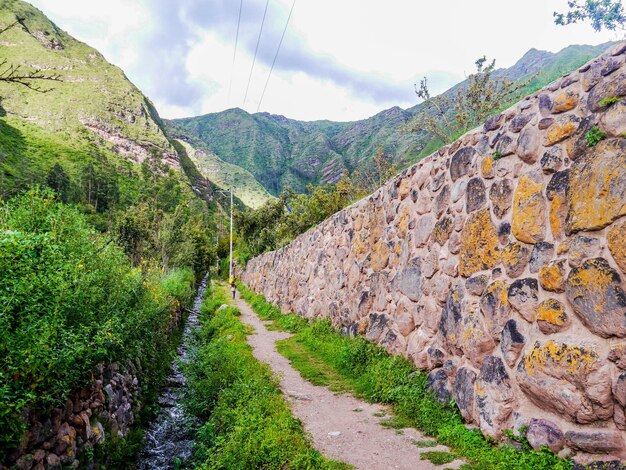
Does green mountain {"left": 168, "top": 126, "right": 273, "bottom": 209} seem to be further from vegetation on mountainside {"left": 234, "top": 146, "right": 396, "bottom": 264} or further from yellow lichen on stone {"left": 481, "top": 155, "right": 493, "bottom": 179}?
yellow lichen on stone {"left": 481, "top": 155, "right": 493, "bottom": 179}

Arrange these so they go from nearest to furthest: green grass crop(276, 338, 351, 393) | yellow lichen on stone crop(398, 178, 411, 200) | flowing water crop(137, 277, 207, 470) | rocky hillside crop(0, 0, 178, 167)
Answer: flowing water crop(137, 277, 207, 470)
green grass crop(276, 338, 351, 393)
yellow lichen on stone crop(398, 178, 411, 200)
rocky hillside crop(0, 0, 178, 167)

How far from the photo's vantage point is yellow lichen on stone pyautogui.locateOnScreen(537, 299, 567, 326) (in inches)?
127

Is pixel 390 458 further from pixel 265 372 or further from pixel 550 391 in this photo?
pixel 265 372

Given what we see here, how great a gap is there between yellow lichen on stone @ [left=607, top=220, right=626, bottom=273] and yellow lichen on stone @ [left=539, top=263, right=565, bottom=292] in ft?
1.44

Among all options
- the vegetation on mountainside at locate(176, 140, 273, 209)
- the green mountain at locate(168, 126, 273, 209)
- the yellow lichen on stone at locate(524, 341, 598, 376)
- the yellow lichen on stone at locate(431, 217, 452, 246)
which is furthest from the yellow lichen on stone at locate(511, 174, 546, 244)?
the vegetation on mountainside at locate(176, 140, 273, 209)

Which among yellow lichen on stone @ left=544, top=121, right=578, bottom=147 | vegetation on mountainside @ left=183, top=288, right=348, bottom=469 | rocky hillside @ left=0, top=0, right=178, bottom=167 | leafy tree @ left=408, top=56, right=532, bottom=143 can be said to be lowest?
vegetation on mountainside @ left=183, top=288, right=348, bottom=469

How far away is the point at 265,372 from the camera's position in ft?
22.2

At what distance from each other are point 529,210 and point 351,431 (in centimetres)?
318

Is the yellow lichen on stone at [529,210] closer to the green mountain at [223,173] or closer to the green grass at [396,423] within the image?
the green grass at [396,423]

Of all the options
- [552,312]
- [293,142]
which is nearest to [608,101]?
[552,312]

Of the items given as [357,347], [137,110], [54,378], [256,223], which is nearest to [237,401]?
[357,347]

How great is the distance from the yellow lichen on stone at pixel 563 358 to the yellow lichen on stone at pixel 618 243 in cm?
72

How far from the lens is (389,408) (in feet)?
16.4

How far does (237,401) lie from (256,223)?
30214mm
